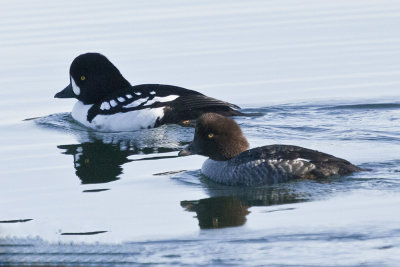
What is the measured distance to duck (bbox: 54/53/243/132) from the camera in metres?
14.1

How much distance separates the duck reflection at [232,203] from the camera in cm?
920

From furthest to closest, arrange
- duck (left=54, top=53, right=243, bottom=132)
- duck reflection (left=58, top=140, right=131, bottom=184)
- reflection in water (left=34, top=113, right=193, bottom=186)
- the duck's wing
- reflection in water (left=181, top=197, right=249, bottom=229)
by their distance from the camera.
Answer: duck (left=54, top=53, right=243, bottom=132)
the duck's wing
reflection in water (left=34, top=113, right=193, bottom=186)
duck reflection (left=58, top=140, right=131, bottom=184)
reflection in water (left=181, top=197, right=249, bottom=229)

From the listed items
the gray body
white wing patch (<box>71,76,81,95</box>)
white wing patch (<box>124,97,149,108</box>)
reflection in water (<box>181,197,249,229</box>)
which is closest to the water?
reflection in water (<box>181,197,249,229</box>)

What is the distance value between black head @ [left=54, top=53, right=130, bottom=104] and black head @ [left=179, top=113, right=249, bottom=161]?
430cm

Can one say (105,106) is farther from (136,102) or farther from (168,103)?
(168,103)

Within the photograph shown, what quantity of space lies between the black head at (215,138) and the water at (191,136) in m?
0.36

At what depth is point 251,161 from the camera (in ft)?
34.7

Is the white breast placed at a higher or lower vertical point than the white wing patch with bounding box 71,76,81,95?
lower

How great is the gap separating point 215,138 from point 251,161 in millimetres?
682

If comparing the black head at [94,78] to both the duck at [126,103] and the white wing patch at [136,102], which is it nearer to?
the duck at [126,103]

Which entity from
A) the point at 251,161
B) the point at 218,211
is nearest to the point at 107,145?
the point at 251,161

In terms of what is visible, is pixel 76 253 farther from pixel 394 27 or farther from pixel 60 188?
pixel 394 27

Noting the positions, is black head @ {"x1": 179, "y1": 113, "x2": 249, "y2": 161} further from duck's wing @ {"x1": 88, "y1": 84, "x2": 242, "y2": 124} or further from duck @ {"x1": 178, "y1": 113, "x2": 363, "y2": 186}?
duck's wing @ {"x1": 88, "y1": 84, "x2": 242, "y2": 124}

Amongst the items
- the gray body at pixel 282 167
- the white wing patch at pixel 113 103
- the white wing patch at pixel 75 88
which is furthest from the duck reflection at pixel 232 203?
the white wing patch at pixel 75 88
